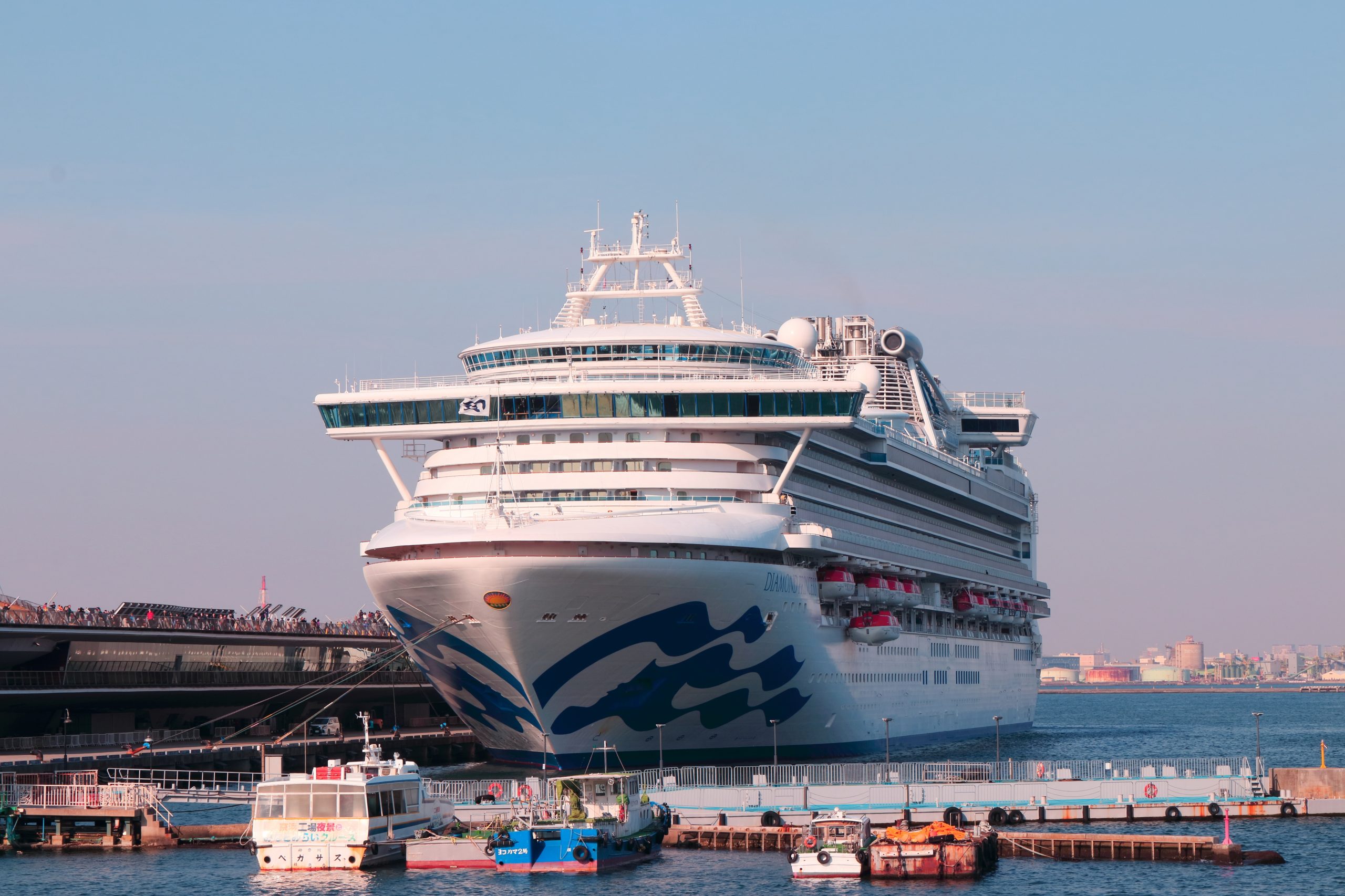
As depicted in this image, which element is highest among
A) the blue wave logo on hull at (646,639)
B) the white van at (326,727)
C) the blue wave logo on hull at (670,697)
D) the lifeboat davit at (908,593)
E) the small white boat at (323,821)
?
the lifeboat davit at (908,593)

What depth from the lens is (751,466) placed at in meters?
60.3

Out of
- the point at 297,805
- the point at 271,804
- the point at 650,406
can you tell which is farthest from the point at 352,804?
the point at 650,406

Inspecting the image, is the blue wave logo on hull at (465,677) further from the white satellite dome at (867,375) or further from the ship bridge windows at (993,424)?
the ship bridge windows at (993,424)

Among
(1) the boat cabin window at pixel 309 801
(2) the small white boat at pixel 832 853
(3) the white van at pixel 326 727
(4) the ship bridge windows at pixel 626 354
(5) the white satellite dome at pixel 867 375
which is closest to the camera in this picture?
(2) the small white boat at pixel 832 853

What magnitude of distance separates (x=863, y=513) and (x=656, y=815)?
22742mm

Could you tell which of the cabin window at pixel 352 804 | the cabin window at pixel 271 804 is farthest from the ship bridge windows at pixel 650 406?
the cabin window at pixel 271 804

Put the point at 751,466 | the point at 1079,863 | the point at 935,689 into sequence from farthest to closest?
the point at 935,689, the point at 751,466, the point at 1079,863

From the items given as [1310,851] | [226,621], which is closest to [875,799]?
[1310,851]

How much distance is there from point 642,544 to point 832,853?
40.0 ft

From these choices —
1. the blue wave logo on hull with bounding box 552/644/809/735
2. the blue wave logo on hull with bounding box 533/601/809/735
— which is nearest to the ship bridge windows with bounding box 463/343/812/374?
the blue wave logo on hull with bounding box 533/601/809/735

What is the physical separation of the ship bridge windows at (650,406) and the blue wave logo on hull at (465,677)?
735 centimetres

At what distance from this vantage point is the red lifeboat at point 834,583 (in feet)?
208

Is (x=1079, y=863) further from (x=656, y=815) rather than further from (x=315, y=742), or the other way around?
(x=315, y=742)

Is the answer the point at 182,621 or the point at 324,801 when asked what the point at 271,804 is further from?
the point at 182,621
